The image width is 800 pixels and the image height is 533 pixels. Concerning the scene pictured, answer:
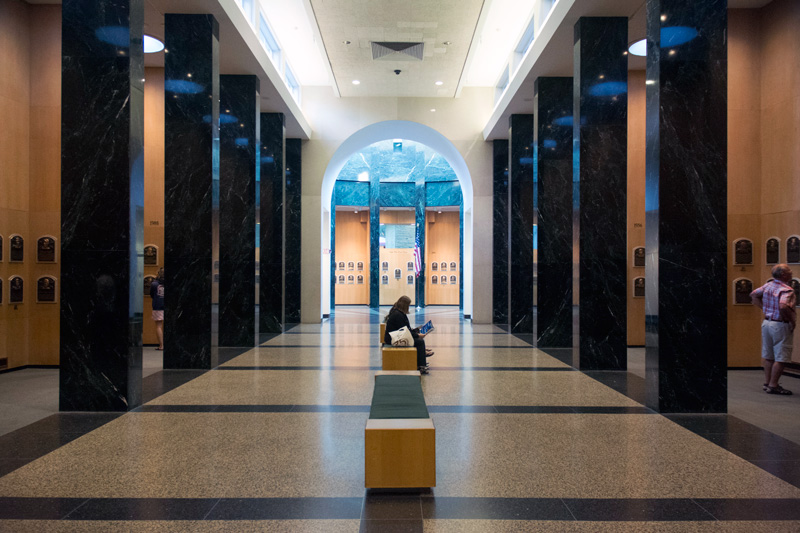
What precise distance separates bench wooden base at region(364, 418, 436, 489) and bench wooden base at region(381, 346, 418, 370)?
3.83 m

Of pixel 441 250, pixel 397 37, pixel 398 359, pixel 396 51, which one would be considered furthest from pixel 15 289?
pixel 441 250

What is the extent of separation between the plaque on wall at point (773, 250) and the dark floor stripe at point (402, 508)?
22.4 ft

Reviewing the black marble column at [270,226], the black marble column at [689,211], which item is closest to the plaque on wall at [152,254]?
the black marble column at [270,226]

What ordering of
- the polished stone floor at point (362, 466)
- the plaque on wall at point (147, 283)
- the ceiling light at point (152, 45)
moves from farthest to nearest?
the plaque on wall at point (147, 283) < the ceiling light at point (152, 45) < the polished stone floor at point (362, 466)

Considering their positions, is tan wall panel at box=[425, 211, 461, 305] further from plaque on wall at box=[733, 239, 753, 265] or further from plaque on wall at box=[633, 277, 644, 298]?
plaque on wall at box=[733, 239, 753, 265]

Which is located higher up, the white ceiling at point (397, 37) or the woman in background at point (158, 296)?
the white ceiling at point (397, 37)

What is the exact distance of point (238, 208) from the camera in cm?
1153

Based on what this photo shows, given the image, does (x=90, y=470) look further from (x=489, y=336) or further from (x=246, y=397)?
(x=489, y=336)

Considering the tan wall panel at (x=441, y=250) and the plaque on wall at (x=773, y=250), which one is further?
the tan wall panel at (x=441, y=250)

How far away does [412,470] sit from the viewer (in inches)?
151

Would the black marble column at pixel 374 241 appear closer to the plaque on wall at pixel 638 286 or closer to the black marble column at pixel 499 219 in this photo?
the black marble column at pixel 499 219

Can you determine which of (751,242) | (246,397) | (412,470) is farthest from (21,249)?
(751,242)

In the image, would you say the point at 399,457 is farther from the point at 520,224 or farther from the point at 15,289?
the point at 520,224

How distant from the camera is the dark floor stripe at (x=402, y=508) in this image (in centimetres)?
348
